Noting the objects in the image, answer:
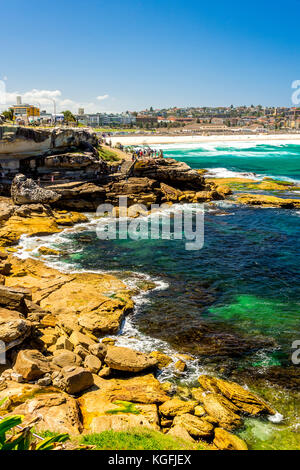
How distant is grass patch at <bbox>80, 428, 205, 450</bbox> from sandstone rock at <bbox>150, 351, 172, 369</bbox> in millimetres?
4485

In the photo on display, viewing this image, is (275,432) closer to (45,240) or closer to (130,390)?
(130,390)

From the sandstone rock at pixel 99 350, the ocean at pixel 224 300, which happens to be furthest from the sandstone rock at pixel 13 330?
the ocean at pixel 224 300

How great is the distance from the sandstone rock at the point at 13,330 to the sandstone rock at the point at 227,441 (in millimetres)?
6746

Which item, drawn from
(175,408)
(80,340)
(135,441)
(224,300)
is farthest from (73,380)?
(224,300)

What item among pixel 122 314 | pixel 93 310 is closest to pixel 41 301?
pixel 93 310

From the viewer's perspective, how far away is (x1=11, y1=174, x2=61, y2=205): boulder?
33.8 meters

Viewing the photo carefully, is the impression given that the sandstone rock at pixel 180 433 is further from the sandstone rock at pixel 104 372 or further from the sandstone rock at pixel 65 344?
the sandstone rock at pixel 65 344

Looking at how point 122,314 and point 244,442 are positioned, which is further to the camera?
point 122,314

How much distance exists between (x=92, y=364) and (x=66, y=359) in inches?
36.6

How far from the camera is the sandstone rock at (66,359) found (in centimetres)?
1202

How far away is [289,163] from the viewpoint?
8394cm

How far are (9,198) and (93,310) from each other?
2343 centimetres

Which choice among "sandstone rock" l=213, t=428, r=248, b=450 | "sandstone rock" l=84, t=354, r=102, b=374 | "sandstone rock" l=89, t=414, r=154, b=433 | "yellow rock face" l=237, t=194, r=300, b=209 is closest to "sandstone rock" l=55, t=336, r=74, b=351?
"sandstone rock" l=84, t=354, r=102, b=374

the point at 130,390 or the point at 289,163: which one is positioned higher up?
the point at 289,163
